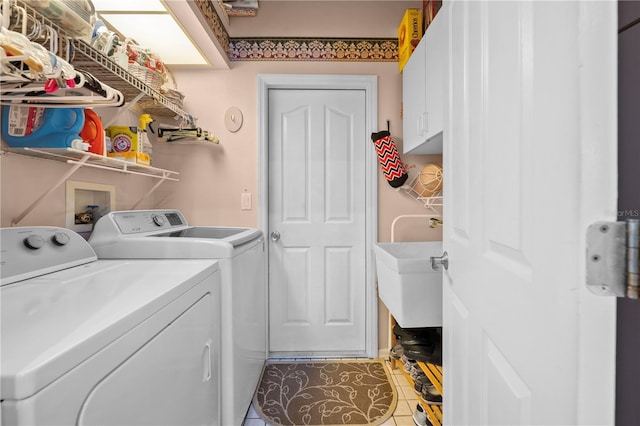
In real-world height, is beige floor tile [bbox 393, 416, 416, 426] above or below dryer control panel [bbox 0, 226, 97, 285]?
below

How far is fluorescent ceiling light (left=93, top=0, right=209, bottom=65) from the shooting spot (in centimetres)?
158

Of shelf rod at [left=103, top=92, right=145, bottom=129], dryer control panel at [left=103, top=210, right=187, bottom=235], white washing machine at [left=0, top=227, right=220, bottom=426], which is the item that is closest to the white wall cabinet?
white washing machine at [left=0, top=227, right=220, bottom=426]

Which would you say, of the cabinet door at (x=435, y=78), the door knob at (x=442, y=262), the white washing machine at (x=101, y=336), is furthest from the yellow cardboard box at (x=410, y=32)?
the white washing machine at (x=101, y=336)

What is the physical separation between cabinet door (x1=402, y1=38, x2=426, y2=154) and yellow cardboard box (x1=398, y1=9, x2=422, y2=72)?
0.31ft

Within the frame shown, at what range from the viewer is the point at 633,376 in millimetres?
487

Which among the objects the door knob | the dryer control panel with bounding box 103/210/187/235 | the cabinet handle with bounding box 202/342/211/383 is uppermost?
the dryer control panel with bounding box 103/210/187/235

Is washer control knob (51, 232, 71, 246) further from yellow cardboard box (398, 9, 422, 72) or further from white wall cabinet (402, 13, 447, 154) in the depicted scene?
yellow cardboard box (398, 9, 422, 72)

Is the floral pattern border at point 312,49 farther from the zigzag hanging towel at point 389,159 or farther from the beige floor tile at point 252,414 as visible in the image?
the beige floor tile at point 252,414

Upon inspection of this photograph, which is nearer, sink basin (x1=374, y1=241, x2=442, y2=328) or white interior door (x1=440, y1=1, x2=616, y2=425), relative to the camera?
white interior door (x1=440, y1=1, x2=616, y2=425)

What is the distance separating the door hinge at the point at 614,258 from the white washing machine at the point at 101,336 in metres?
0.82

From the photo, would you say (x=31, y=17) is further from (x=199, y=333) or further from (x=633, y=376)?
(x=633, y=376)

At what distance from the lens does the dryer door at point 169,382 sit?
2.05 feet

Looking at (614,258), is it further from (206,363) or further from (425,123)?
(425,123)

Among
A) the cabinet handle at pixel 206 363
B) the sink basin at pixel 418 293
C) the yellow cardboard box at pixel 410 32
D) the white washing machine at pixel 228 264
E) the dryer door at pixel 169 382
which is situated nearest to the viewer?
the dryer door at pixel 169 382
